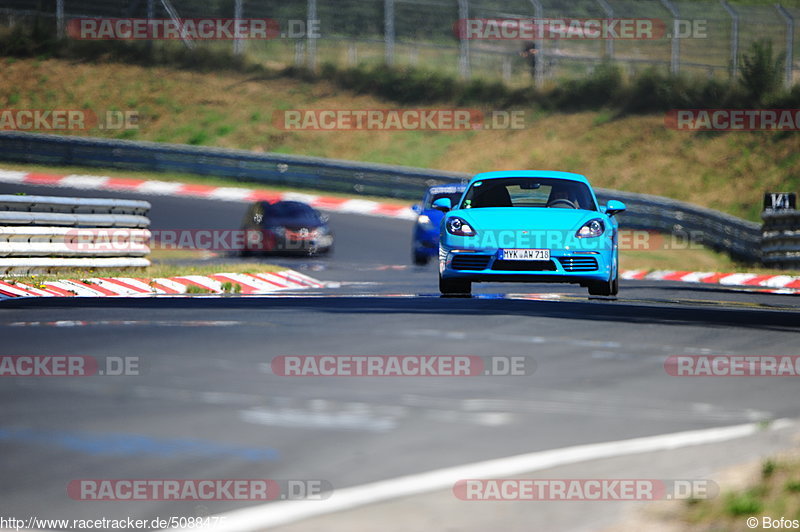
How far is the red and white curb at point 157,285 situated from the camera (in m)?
15.1

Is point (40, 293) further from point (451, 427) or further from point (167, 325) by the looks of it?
point (451, 427)

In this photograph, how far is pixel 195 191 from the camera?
108ft

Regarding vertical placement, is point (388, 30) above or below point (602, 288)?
above

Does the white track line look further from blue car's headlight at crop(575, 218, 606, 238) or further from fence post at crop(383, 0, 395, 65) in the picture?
fence post at crop(383, 0, 395, 65)

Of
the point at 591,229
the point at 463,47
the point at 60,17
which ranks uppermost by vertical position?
the point at 60,17

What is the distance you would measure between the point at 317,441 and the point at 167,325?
484cm

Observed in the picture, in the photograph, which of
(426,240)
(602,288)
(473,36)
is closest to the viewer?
(602,288)

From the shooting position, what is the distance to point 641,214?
29766 mm

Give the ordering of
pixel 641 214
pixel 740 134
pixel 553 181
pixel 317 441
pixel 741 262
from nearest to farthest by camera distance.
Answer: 1. pixel 317 441
2. pixel 553 181
3. pixel 741 262
4. pixel 641 214
5. pixel 740 134

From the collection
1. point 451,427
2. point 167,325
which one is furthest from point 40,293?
point 451,427

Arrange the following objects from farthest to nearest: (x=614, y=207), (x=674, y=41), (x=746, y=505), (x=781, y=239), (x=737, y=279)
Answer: (x=674, y=41)
(x=781, y=239)
(x=737, y=279)
(x=614, y=207)
(x=746, y=505)

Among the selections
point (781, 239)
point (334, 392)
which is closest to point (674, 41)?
point (781, 239)

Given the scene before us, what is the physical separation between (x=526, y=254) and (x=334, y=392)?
6.07 m

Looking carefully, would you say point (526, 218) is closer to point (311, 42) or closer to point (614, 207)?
point (614, 207)
